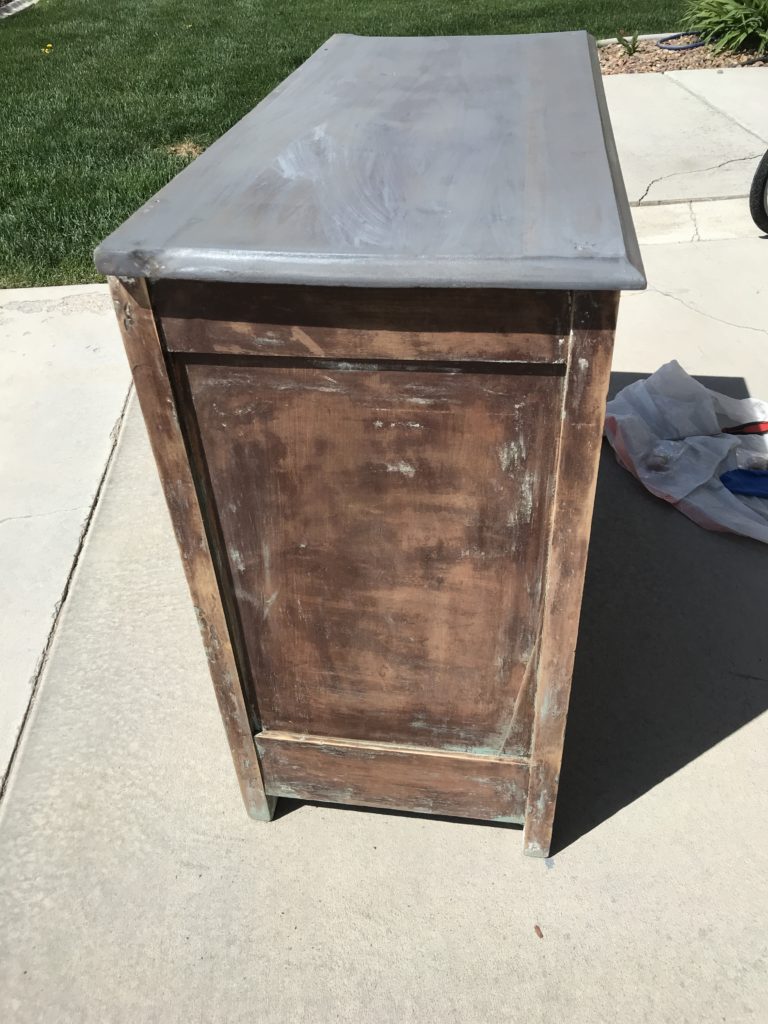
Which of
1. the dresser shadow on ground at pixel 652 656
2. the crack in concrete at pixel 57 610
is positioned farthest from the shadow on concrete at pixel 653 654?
the crack in concrete at pixel 57 610

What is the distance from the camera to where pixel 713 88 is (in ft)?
21.1

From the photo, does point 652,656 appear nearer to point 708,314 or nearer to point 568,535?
point 568,535

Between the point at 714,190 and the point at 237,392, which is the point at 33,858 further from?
Answer: the point at 714,190

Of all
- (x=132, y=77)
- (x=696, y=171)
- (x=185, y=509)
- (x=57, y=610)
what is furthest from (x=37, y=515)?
(x=132, y=77)

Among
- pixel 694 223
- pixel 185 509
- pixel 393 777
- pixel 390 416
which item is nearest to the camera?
pixel 390 416

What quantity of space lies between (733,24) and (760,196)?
384 cm

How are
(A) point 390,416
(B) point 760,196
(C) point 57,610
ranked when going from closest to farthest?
(A) point 390,416 → (C) point 57,610 → (B) point 760,196

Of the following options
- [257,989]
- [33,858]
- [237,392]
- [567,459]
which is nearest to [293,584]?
[237,392]

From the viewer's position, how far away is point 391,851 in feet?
6.35

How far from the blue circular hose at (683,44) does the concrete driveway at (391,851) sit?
6103mm

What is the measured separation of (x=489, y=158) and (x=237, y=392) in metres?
0.63

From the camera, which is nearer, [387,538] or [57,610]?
[387,538]

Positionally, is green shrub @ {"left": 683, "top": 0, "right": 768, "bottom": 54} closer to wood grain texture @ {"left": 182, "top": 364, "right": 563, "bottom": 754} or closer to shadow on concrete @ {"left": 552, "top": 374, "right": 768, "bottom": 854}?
shadow on concrete @ {"left": 552, "top": 374, "right": 768, "bottom": 854}

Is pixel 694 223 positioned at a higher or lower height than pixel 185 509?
lower
